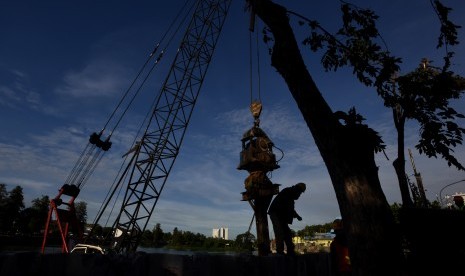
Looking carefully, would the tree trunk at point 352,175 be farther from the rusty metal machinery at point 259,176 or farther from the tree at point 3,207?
the tree at point 3,207

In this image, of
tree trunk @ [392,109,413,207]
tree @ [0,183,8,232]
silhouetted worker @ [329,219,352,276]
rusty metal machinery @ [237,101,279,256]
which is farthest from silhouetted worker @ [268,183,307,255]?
tree @ [0,183,8,232]

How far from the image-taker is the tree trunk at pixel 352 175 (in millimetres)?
3283

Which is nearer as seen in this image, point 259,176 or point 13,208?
point 259,176

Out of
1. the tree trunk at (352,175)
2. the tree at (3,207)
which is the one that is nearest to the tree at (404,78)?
the tree trunk at (352,175)

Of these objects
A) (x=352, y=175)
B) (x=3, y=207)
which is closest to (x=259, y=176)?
(x=352, y=175)

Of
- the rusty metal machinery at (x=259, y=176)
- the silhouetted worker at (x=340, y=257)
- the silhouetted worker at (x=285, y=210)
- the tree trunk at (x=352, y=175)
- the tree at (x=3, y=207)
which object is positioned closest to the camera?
the tree trunk at (x=352, y=175)

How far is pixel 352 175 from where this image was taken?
3.58 metres

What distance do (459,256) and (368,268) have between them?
3.82 metres

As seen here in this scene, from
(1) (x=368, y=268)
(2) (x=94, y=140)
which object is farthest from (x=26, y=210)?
(1) (x=368, y=268)

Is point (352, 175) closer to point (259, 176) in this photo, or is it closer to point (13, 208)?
point (259, 176)

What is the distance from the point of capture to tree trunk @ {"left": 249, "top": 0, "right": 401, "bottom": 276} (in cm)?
328

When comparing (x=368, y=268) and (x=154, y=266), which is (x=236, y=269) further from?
(x=368, y=268)

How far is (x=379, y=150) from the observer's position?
4582mm

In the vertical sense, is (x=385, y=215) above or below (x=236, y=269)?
above
